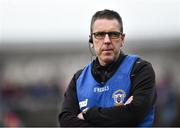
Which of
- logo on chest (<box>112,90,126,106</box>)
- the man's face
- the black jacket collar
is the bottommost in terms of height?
logo on chest (<box>112,90,126,106</box>)

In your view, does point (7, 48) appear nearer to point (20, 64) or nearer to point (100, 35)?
point (20, 64)

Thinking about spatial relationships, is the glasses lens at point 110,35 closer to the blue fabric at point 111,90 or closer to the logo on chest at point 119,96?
the blue fabric at point 111,90

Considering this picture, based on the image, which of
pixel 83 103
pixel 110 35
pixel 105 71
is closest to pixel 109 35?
pixel 110 35

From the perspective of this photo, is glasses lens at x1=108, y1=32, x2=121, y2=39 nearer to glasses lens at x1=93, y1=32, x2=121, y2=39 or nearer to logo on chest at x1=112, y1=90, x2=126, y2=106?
glasses lens at x1=93, y1=32, x2=121, y2=39

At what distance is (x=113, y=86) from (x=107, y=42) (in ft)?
1.26

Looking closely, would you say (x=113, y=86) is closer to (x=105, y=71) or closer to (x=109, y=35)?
(x=105, y=71)

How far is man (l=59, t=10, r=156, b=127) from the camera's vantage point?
5.96 m

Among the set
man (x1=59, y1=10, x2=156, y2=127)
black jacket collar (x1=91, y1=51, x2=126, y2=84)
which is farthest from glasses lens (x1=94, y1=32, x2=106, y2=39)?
black jacket collar (x1=91, y1=51, x2=126, y2=84)

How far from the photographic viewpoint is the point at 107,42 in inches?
236

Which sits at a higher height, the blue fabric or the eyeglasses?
the eyeglasses

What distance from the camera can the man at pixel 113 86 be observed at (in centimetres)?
596

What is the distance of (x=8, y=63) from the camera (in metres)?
44.4

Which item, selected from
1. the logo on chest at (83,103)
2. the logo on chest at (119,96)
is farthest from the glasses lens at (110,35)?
the logo on chest at (83,103)

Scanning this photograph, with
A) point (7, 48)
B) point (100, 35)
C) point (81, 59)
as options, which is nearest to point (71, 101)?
point (100, 35)
